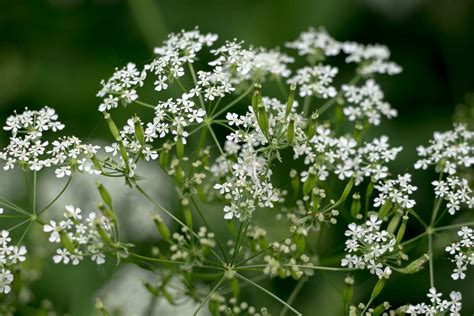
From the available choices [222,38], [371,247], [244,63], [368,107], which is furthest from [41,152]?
[222,38]

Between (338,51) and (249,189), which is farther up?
(338,51)

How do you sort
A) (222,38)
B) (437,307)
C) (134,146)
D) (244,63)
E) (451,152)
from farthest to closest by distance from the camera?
(222,38)
(451,152)
(244,63)
(134,146)
(437,307)

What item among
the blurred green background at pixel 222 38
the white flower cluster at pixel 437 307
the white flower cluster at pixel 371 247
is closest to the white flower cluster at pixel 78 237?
the white flower cluster at pixel 371 247

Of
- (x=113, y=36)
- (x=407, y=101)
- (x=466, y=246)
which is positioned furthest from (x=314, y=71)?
(x=113, y=36)

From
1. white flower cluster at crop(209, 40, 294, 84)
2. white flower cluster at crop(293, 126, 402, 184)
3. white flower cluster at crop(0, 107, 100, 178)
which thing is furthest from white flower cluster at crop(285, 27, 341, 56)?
white flower cluster at crop(0, 107, 100, 178)

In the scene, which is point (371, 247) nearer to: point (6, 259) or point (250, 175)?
point (250, 175)

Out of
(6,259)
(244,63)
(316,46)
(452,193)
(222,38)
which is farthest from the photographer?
(222,38)

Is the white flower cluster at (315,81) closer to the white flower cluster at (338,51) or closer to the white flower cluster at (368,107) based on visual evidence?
the white flower cluster at (368,107)
